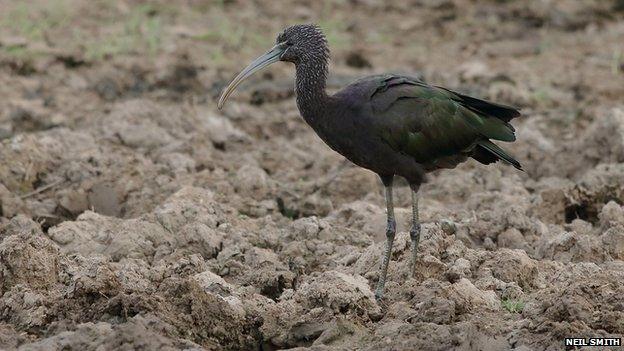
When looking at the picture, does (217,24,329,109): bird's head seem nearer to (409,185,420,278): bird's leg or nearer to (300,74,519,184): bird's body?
(300,74,519,184): bird's body

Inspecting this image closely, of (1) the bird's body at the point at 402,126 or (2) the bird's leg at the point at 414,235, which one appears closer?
(2) the bird's leg at the point at 414,235

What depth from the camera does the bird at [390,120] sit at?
7859 millimetres

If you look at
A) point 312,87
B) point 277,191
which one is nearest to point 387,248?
point 312,87

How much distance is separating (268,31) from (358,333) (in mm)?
10628

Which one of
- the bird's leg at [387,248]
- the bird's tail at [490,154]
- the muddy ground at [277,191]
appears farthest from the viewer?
the bird's tail at [490,154]

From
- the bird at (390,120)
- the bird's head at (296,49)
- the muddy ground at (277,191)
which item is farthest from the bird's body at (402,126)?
the muddy ground at (277,191)

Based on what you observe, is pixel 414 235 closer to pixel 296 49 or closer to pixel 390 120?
pixel 390 120

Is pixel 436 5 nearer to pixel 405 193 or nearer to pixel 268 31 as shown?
pixel 268 31

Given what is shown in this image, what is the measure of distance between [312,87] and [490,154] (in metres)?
1.42

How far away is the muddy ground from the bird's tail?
0.57m

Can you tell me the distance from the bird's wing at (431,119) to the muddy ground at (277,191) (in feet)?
2.17

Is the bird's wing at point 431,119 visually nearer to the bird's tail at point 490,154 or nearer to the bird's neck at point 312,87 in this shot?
the bird's tail at point 490,154

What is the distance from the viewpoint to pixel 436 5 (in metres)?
18.7

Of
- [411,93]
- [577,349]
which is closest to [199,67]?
[411,93]
